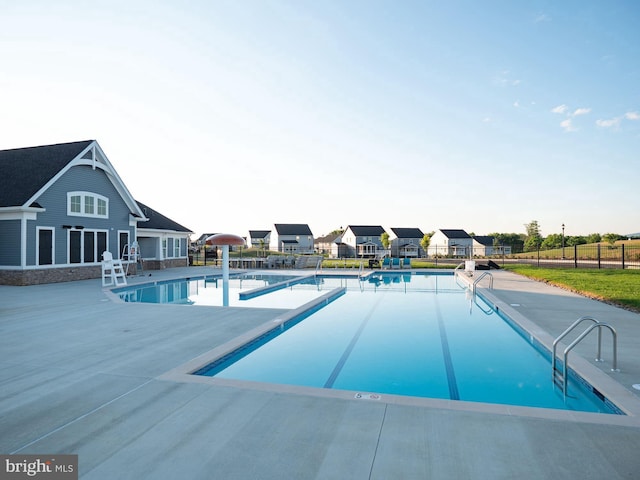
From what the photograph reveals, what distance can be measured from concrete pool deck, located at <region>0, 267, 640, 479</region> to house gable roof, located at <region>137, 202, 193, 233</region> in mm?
18958

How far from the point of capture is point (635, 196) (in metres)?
34.2

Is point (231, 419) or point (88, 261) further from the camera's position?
point (88, 261)

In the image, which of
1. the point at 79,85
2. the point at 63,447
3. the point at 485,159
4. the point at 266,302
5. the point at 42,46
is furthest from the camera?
the point at 485,159

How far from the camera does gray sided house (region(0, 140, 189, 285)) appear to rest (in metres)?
14.8

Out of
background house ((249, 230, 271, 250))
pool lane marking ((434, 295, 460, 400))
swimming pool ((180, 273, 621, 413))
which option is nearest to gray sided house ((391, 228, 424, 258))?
background house ((249, 230, 271, 250))

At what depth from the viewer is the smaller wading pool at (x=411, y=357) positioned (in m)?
5.08

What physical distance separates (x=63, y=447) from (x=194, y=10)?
1529 cm

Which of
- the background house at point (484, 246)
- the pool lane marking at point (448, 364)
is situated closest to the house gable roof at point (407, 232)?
the background house at point (484, 246)

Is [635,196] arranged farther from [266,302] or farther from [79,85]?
[79,85]

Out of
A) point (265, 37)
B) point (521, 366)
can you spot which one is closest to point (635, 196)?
point (265, 37)

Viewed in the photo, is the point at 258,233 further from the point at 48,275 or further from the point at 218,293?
the point at 218,293

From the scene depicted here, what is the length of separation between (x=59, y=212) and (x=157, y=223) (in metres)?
8.30

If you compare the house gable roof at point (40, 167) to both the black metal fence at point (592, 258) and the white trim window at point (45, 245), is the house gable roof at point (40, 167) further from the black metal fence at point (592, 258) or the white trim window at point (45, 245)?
the black metal fence at point (592, 258)

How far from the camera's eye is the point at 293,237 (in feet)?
224
